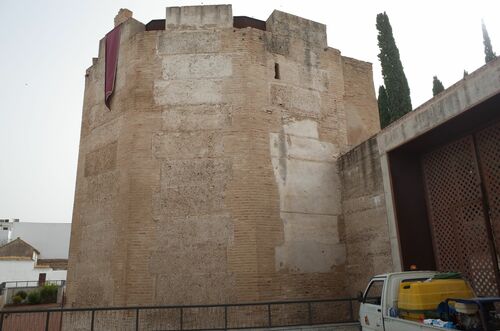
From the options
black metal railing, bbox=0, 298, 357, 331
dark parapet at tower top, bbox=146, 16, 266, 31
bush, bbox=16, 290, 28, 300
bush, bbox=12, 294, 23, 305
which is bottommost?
black metal railing, bbox=0, 298, 357, 331

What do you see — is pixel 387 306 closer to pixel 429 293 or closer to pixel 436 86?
pixel 429 293

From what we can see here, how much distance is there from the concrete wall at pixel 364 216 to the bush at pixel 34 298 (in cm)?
1919

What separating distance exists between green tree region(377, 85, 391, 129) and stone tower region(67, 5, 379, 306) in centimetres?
478

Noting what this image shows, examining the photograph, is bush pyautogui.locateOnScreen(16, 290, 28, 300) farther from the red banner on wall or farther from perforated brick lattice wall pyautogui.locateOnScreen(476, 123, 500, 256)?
perforated brick lattice wall pyautogui.locateOnScreen(476, 123, 500, 256)

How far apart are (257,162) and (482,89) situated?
5.87 m

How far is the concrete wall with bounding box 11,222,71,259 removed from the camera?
57.9m

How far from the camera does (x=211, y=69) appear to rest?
12.2 metres

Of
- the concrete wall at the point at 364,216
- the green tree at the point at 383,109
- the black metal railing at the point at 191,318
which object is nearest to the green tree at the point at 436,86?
the green tree at the point at 383,109

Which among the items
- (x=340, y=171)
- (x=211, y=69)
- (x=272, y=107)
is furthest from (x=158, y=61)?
(x=340, y=171)

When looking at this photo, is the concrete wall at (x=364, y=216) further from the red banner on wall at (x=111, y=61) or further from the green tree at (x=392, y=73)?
the red banner on wall at (x=111, y=61)

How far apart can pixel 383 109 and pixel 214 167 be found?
1027 cm

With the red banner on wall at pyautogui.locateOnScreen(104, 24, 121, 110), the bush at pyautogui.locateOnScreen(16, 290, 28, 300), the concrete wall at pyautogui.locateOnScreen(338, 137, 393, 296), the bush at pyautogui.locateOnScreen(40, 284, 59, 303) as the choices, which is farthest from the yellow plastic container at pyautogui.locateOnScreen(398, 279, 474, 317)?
the bush at pyautogui.locateOnScreen(16, 290, 28, 300)

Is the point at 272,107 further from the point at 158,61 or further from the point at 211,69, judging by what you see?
the point at 158,61

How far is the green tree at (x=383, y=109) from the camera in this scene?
59.2 feet
